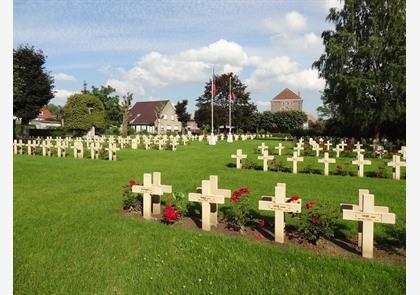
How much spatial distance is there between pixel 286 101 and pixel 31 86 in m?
68.9

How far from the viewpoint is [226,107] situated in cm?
5859

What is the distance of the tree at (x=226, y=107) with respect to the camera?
57.7 meters

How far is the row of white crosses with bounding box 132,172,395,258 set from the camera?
15.1 ft

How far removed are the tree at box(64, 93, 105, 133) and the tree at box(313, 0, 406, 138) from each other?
26.4 metres

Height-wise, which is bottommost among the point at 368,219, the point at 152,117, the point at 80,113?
the point at 368,219

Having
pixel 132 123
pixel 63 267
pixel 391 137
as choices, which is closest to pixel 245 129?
pixel 132 123

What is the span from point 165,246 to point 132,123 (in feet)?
221

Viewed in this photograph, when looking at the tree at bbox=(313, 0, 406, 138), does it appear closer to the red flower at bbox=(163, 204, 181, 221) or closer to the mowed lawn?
the mowed lawn

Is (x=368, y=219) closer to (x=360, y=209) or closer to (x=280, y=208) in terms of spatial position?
(x=360, y=209)

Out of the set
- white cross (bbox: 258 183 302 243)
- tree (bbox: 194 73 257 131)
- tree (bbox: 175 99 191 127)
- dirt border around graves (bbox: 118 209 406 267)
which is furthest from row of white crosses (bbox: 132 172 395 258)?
tree (bbox: 175 99 191 127)

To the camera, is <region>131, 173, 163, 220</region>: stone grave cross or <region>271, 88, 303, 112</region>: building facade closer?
<region>131, 173, 163, 220</region>: stone grave cross

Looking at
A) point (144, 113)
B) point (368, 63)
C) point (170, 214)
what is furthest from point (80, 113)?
point (170, 214)

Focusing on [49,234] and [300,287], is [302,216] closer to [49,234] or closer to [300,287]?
[300,287]

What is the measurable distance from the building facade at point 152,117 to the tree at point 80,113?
25.7 meters
